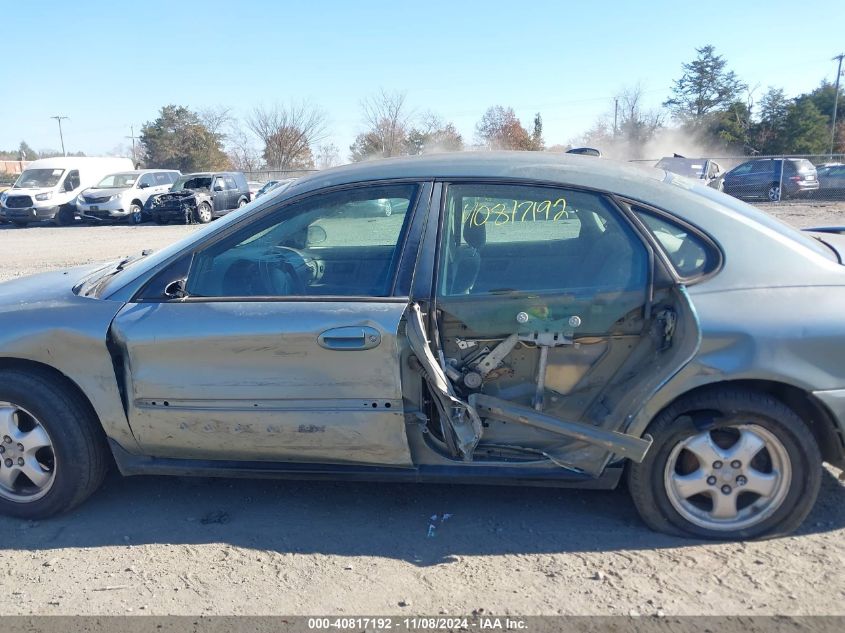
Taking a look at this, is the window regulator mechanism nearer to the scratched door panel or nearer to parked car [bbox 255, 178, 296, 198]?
the scratched door panel

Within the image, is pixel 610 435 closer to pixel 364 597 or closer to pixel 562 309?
pixel 562 309

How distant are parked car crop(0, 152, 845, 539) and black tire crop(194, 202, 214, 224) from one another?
20.7 m

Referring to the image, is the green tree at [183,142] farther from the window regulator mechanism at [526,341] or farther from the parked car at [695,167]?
the window regulator mechanism at [526,341]

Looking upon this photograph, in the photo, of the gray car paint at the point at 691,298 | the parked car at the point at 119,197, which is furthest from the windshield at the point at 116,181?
the gray car paint at the point at 691,298

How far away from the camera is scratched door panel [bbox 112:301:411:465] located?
119 inches

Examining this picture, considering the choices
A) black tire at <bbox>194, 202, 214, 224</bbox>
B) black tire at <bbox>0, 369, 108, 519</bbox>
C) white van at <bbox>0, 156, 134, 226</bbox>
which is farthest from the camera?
white van at <bbox>0, 156, 134, 226</bbox>

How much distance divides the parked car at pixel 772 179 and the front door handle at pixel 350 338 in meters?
23.4

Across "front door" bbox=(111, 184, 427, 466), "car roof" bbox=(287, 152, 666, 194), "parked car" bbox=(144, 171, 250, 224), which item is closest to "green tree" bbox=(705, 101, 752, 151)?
"parked car" bbox=(144, 171, 250, 224)

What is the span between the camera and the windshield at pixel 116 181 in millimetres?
24703

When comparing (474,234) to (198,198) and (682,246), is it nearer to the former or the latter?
(682,246)

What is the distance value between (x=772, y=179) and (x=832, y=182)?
2.04 metres

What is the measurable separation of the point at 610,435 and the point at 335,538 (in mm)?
1369

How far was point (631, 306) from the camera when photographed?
2.99 meters

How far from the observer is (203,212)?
23234 mm
